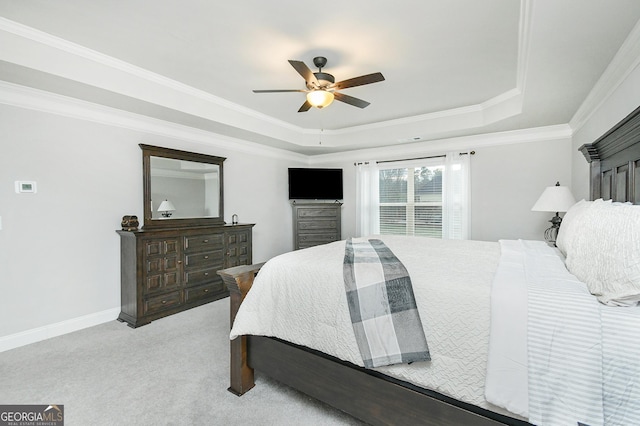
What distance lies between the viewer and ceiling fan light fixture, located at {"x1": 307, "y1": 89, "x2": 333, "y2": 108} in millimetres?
2688

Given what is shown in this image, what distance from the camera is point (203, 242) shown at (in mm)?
3773

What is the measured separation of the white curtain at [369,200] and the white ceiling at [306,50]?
5.94 feet

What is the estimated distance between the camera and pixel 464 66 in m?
2.90

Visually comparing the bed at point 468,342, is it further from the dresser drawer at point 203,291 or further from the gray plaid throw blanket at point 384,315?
the dresser drawer at point 203,291

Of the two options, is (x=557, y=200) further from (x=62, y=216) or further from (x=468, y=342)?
(x=62, y=216)

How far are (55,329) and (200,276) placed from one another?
4.66ft

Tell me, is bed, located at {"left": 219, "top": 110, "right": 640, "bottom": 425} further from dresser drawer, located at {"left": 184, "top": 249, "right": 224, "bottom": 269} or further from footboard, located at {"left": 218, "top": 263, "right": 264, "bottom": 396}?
dresser drawer, located at {"left": 184, "top": 249, "right": 224, "bottom": 269}

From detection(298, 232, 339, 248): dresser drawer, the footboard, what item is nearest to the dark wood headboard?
the footboard

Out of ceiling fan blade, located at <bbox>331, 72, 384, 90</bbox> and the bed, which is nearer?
the bed

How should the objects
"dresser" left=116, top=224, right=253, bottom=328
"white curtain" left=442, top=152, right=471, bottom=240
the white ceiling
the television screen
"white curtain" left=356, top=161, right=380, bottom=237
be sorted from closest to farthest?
the white ceiling → "dresser" left=116, top=224, right=253, bottom=328 → "white curtain" left=442, top=152, right=471, bottom=240 → "white curtain" left=356, top=161, right=380, bottom=237 → the television screen

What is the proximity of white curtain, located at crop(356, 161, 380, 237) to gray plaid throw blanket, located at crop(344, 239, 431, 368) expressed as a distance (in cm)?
400

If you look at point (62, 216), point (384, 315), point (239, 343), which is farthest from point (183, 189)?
point (384, 315)

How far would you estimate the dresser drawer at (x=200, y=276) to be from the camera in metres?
3.61

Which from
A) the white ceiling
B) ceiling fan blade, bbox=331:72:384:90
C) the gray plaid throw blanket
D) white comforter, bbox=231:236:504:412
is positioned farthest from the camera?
ceiling fan blade, bbox=331:72:384:90
